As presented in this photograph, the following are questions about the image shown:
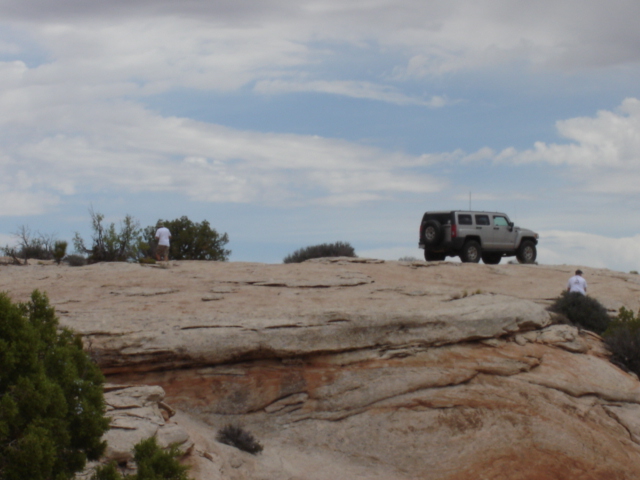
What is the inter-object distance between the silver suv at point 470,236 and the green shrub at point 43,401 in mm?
20020

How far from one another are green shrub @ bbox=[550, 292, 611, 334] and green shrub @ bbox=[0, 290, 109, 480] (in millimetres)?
15492

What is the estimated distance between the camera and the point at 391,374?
47.1ft

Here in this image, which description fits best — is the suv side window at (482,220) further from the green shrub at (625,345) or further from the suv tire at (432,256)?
the green shrub at (625,345)

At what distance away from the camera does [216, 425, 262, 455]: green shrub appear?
12.1 m

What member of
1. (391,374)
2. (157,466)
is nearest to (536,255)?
(391,374)

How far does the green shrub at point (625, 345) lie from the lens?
17.5m

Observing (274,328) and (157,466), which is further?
(274,328)

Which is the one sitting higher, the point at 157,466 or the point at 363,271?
the point at 363,271

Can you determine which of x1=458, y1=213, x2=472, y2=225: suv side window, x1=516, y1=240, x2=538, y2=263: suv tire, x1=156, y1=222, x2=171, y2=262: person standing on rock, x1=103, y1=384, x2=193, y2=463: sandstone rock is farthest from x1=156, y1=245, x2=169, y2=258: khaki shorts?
x1=516, y1=240, x2=538, y2=263: suv tire

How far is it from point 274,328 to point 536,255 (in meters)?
19.4

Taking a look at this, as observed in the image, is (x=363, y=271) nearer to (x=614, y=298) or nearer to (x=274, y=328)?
(x=274, y=328)

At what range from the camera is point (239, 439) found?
12219 mm

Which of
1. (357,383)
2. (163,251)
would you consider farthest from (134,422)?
(163,251)

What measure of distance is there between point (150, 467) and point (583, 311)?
51.3 ft
